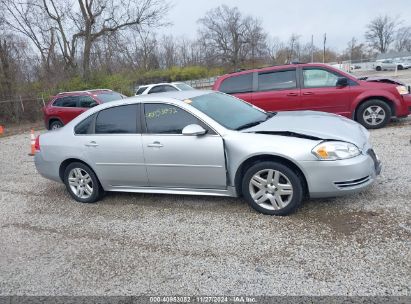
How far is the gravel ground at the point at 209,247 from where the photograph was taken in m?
2.67

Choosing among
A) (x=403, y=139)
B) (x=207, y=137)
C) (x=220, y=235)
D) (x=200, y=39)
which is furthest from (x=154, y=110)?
(x=200, y=39)

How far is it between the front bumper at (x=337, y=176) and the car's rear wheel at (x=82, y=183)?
9.52 feet

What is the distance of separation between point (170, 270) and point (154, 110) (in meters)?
2.08

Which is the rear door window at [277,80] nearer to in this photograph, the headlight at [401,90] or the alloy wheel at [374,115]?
the alloy wheel at [374,115]

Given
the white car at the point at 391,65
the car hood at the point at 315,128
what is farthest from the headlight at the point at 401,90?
the white car at the point at 391,65

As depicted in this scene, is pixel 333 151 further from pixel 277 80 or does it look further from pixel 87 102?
pixel 87 102

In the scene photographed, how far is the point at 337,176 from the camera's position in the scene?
3.40 meters

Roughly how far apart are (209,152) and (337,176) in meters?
1.42

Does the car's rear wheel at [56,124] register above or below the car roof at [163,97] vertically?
below

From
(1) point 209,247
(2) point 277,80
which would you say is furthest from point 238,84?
(1) point 209,247

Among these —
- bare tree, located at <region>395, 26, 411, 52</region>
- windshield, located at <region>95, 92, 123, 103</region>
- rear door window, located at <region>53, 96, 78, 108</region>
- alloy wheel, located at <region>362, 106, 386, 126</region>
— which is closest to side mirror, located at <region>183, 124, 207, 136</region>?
alloy wheel, located at <region>362, 106, 386, 126</region>

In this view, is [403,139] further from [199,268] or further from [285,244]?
[199,268]

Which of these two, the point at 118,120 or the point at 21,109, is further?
the point at 21,109

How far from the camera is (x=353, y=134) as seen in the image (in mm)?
3799
